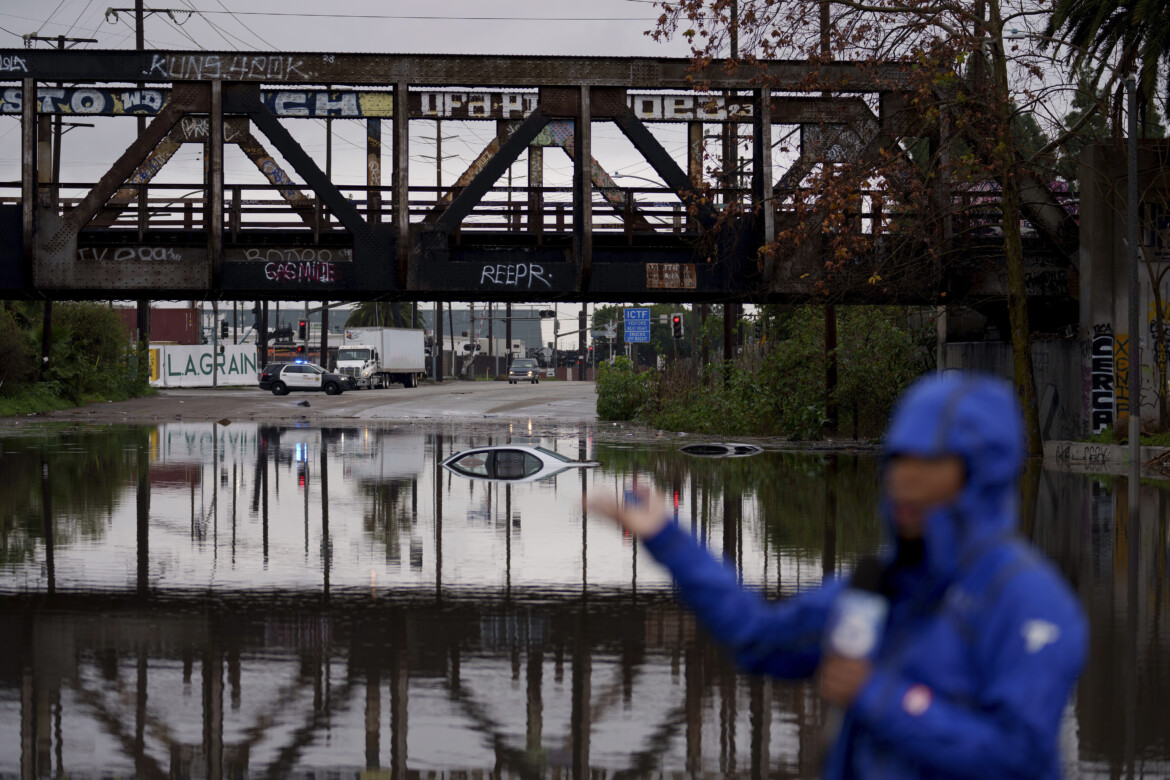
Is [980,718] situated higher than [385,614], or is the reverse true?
[980,718]

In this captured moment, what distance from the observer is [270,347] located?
112m

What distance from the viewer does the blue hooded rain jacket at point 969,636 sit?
2.14m

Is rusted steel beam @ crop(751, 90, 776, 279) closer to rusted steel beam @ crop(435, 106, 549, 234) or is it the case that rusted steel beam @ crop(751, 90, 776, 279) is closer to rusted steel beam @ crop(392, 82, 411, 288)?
rusted steel beam @ crop(435, 106, 549, 234)

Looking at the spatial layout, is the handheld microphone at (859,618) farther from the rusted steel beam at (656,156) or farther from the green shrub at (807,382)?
the green shrub at (807,382)

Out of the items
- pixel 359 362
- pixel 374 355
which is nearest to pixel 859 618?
pixel 359 362

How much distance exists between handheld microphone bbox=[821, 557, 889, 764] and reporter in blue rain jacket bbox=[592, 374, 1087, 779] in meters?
0.02

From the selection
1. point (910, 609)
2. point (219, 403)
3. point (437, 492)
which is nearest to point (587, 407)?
point (219, 403)

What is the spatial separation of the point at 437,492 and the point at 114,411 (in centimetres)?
3565

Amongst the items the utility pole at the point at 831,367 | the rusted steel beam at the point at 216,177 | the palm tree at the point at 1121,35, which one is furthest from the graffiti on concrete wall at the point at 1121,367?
the rusted steel beam at the point at 216,177

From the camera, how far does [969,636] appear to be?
2242mm

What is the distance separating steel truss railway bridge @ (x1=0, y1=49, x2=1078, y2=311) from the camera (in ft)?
77.9

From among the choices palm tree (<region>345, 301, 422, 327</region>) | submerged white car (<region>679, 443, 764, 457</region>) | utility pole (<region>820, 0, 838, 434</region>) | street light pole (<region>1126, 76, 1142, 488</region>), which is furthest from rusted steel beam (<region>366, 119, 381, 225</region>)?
palm tree (<region>345, 301, 422, 327</region>)

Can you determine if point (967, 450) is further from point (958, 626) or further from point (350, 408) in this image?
point (350, 408)

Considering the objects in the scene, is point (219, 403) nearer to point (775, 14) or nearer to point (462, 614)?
point (775, 14)
